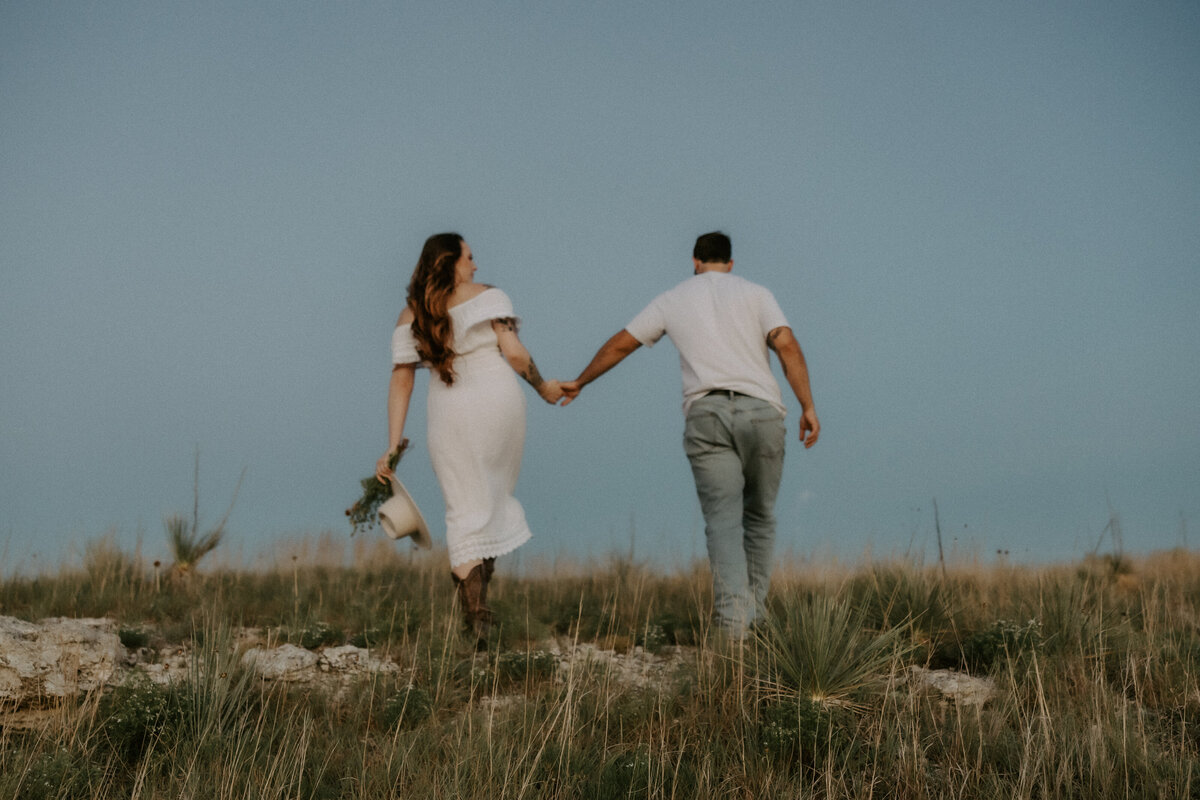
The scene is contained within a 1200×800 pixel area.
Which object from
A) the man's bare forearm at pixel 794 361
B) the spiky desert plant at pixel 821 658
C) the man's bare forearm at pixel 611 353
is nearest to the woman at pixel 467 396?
the man's bare forearm at pixel 611 353

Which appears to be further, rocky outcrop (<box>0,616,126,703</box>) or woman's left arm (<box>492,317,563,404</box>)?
woman's left arm (<box>492,317,563,404</box>)

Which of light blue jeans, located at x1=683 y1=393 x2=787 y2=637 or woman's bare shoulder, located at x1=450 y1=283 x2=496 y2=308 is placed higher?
woman's bare shoulder, located at x1=450 y1=283 x2=496 y2=308

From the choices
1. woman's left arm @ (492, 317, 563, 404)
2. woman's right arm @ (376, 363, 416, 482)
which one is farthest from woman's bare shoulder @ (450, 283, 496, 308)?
woman's right arm @ (376, 363, 416, 482)

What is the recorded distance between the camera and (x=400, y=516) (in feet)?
22.6

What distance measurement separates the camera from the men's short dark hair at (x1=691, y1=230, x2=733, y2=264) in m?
6.87

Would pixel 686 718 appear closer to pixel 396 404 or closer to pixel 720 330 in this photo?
pixel 720 330

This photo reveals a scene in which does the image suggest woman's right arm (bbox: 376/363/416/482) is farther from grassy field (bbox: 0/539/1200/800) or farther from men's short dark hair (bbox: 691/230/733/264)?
men's short dark hair (bbox: 691/230/733/264)

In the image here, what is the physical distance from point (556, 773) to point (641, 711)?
36.0 inches

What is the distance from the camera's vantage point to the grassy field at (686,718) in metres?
4.00

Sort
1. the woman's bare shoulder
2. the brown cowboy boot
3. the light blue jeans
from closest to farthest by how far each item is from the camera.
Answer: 1. the light blue jeans
2. the brown cowboy boot
3. the woman's bare shoulder

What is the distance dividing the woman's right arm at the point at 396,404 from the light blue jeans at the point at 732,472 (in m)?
2.15

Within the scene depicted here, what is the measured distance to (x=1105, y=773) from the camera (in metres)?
4.02

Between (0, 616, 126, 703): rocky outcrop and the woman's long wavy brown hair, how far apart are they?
9.13ft

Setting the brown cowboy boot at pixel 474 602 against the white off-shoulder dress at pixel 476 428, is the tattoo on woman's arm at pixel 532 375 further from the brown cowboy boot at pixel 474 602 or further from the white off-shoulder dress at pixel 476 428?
the brown cowboy boot at pixel 474 602
